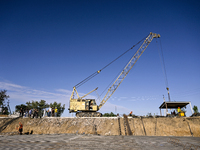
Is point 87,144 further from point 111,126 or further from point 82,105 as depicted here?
point 82,105

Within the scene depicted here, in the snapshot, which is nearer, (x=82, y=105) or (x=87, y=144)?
(x=87, y=144)

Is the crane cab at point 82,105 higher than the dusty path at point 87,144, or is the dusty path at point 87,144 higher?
the crane cab at point 82,105

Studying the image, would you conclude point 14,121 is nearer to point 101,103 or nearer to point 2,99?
point 101,103

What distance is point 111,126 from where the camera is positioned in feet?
62.3

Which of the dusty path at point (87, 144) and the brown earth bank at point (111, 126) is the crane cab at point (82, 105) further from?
the dusty path at point (87, 144)

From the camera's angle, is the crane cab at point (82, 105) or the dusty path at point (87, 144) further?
the crane cab at point (82, 105)

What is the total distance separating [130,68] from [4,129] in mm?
31768

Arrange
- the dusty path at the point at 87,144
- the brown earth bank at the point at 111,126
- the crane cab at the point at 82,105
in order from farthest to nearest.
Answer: the crane cab at the point at 82,105, the brown earth bank at the point at 111,126, the dusty path at the point at 87,144

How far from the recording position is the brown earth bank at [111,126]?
Answer: 680 inches

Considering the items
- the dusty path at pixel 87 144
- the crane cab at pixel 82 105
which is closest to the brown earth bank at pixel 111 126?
the crane cab at pixel 82 105

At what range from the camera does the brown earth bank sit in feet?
56.6

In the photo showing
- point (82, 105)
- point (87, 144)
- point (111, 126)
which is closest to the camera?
point (87, 144)

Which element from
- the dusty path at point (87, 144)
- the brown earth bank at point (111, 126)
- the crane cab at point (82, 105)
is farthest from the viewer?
the crane cab at point (82, 105)

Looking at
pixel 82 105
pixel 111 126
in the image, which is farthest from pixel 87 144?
pixel 82 105
